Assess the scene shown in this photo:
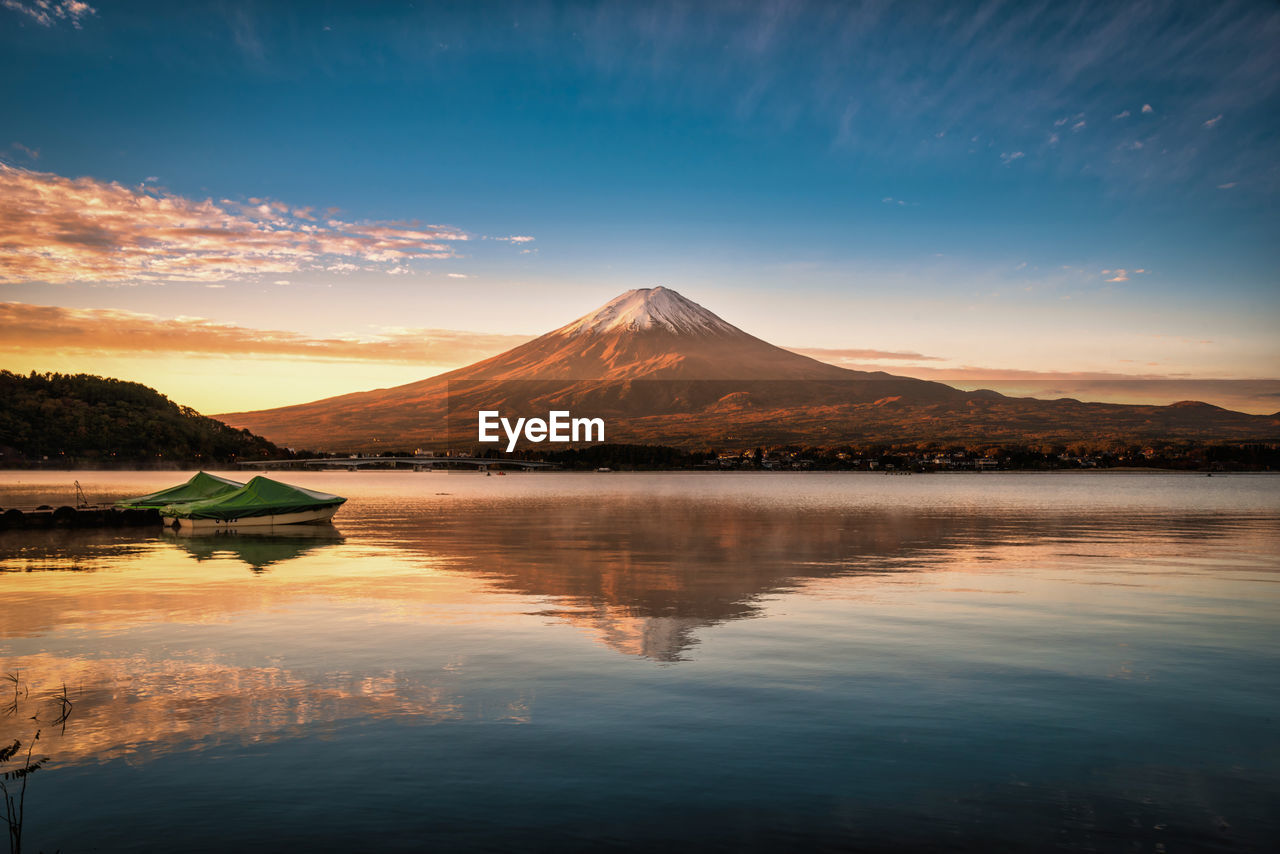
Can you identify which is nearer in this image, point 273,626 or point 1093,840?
point 1093,840

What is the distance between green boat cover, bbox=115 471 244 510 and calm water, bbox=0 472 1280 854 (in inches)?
1148

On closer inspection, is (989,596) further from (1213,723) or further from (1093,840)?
(1093,840)

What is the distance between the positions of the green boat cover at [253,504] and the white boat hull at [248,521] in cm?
30

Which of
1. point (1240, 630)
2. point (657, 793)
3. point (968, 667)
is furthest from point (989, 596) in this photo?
point (657, 793)

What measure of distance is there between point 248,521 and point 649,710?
5059 centimetres

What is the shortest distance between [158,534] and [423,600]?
36.4 meters

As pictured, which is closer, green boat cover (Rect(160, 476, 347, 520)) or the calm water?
the calm water

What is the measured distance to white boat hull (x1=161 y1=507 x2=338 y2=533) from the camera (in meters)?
53.4

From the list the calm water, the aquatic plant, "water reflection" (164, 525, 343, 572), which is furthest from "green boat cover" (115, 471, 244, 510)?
the aquatic plant

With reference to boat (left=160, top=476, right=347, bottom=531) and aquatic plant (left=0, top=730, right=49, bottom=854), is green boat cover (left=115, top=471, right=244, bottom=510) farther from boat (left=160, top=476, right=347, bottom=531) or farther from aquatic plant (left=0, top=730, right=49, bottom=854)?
aquatic plant (left=0, top=730, right=49, bottom=854)

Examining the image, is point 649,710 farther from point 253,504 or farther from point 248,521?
point 248,521

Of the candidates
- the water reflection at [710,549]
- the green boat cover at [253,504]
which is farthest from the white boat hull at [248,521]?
the water reflection at [710,549]

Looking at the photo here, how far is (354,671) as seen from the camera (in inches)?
639

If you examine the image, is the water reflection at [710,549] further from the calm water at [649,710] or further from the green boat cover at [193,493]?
the green boat cover at [193,493]
